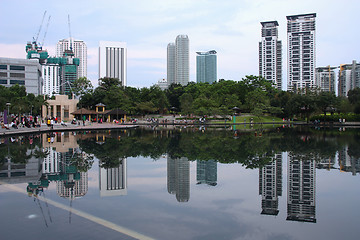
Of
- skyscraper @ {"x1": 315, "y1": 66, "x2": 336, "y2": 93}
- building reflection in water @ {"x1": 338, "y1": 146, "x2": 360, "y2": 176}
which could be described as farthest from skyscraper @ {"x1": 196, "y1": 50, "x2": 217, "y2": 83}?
building reflection in water @ {"x1": 338, "y1": 146, "x2": 360, "y2": 176}

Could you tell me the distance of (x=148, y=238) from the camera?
4.66 m

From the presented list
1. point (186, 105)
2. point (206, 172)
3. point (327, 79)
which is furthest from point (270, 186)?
point (327, 79)

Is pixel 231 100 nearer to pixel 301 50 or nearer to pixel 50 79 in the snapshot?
pixel 301 50

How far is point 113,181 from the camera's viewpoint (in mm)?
8625

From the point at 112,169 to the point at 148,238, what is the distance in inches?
232

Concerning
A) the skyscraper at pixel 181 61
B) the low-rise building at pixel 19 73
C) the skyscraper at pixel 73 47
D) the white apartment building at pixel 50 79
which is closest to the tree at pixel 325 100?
the low-rise building at pixel 19 73

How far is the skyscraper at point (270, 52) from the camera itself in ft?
346

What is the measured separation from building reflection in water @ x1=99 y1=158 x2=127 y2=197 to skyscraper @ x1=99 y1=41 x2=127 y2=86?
13455 centimetres

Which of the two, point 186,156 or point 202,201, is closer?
point 202,201

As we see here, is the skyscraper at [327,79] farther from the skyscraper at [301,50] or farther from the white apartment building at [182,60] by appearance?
the white apartment building at [182,60]

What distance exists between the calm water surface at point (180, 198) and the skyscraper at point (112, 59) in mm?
133039

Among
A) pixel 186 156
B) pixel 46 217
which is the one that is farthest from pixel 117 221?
pixel 186 156

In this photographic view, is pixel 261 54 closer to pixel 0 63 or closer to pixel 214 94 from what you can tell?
pixel 214 94

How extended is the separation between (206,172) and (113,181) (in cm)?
300
